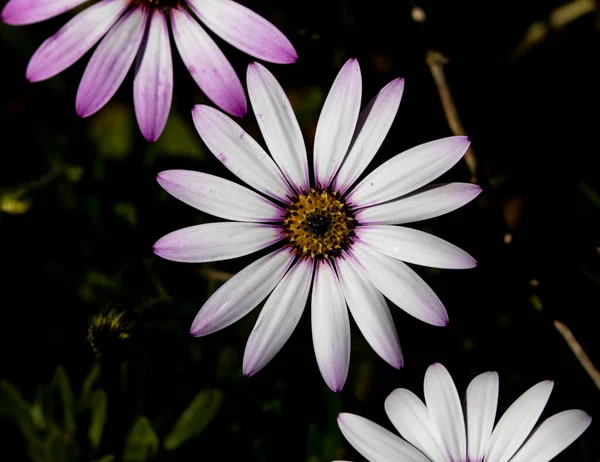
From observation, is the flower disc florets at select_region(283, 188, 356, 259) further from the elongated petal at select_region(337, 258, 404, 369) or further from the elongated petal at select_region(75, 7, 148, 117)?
the elongated petal at select_region(75, 7, 148, 117)

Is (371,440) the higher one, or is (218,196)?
(218,196)

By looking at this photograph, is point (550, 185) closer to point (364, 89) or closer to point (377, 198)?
point (364, 89)

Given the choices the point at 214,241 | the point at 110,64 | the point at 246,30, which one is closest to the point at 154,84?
the point at 110,64

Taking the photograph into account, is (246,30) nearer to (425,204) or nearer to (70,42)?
(70,42)

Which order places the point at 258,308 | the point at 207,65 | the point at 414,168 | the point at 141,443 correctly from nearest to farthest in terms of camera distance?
the point at 414,168 < the point at 207,65 < the point at 141,443 < the point at 258,308

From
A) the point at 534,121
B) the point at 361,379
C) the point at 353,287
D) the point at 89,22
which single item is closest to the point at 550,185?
the point at 534,121

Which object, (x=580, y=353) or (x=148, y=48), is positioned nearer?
(x=148, y=48)
